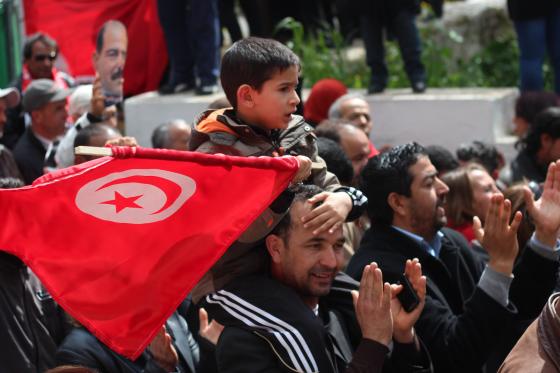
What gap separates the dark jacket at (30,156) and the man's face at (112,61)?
2.52 feet

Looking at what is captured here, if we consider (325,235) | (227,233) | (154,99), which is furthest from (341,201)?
(154,99)

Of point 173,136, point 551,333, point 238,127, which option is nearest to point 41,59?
point 173,136

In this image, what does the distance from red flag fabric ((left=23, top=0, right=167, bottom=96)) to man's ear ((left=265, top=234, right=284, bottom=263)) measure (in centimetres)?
626

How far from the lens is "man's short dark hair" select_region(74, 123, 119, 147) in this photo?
6.36 metres

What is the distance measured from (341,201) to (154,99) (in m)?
5.47

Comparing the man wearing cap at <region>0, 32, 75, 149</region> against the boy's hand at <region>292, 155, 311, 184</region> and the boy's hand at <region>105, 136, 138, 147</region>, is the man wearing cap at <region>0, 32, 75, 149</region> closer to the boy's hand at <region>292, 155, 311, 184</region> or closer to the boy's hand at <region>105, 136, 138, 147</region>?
the boy's hand at <region>105, 136, 138, 147</region>

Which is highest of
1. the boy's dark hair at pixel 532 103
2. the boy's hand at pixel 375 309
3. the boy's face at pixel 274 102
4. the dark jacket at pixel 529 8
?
the boy's face at pixel 274 102

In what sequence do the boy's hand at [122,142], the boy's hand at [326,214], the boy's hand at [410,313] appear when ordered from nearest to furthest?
the boy's hand at [326,214], the boy's hand at [410,313], the boy's hand at [122,142]

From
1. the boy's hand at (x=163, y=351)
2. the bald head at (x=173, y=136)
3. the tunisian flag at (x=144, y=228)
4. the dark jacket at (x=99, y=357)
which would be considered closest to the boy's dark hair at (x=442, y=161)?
the bald head at (x=173, y=136)

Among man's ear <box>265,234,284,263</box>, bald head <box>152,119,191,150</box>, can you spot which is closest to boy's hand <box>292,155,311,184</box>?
man's ear <box>265,234,284,263</box>

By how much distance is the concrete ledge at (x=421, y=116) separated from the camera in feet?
29.1

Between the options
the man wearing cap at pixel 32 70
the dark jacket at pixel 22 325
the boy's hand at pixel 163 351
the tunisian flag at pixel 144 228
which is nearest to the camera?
the tunisian flag at pixel 144 228

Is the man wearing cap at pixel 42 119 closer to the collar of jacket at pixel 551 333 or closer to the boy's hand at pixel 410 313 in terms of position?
the boy's hand at pixel 410 313

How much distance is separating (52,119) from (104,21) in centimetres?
256
